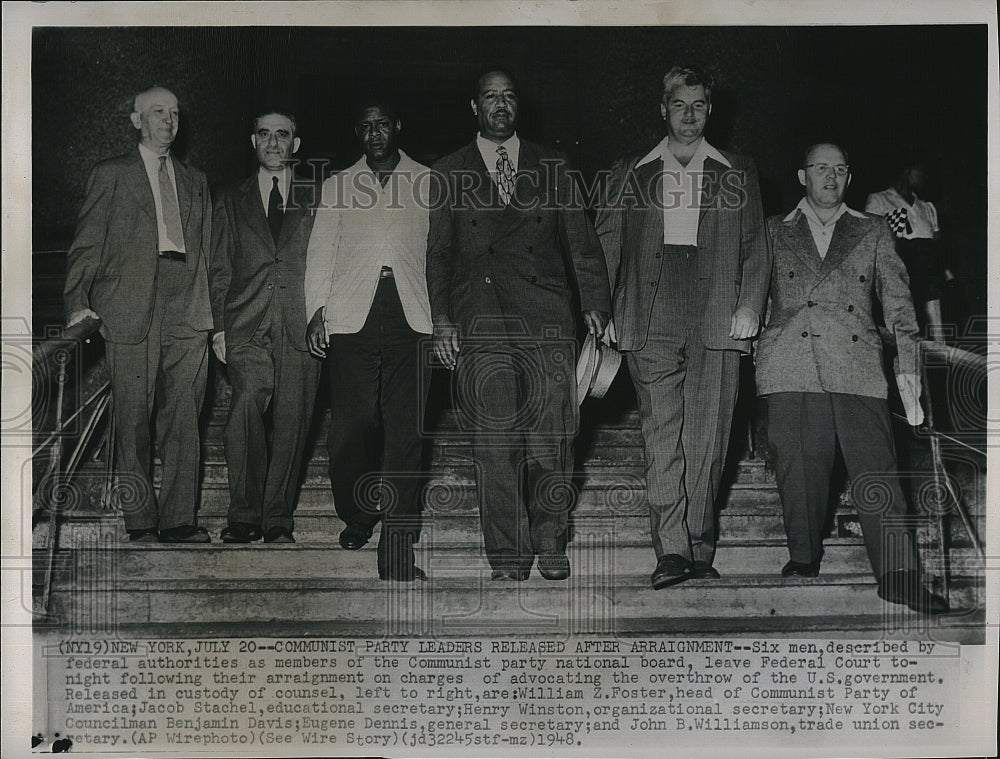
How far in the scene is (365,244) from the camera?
404cm

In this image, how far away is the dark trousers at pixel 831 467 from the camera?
158 inches

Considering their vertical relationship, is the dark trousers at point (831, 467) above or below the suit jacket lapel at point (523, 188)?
below

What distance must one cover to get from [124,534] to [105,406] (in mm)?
510

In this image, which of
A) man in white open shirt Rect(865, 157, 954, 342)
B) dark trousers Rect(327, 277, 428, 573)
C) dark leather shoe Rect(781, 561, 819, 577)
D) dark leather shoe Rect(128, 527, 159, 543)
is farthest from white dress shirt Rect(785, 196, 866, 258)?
dark leather shoe Rect(128, 527, 159, 543)

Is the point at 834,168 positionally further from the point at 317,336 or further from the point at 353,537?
the point at 353,537

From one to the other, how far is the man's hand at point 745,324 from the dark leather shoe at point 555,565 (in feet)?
3.60

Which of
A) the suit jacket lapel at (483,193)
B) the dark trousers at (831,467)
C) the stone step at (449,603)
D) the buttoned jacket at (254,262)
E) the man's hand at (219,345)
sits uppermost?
the suit jacket lapel at (483,193)

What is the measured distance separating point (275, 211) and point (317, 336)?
1.72 ft

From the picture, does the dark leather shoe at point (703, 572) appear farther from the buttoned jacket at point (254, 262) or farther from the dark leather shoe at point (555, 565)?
the buttoned jacket at point (254, 262)

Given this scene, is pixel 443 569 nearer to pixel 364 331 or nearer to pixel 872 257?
pixel 364 331

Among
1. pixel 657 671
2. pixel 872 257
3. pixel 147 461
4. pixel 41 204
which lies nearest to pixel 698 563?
pixel 657 671

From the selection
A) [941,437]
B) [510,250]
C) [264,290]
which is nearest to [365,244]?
[264,290]

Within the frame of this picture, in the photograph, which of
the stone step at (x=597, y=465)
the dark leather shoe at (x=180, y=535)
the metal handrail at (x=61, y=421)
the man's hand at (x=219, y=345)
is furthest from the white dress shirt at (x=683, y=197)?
the metal handrail at (x=61, y=421)

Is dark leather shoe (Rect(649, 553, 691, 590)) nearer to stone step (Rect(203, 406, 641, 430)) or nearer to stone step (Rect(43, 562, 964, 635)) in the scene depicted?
stone step (Rect(43, 562, 964, 635))
